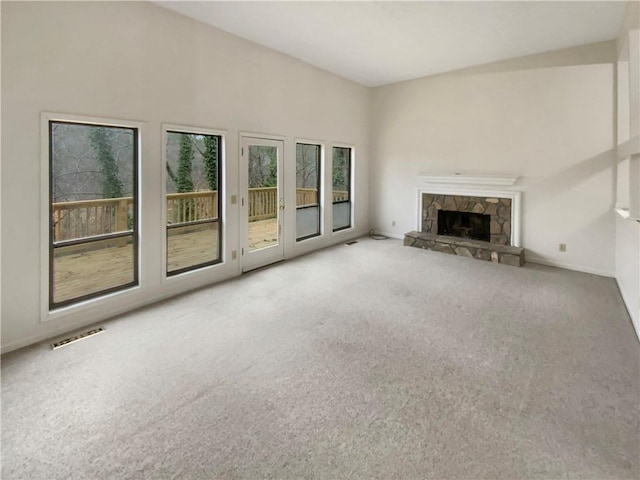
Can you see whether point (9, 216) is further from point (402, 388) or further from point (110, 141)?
point (402, 388)

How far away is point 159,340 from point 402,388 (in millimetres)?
2059

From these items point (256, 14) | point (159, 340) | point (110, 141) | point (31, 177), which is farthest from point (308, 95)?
point (159, 340)

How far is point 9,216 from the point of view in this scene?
8.87 ft

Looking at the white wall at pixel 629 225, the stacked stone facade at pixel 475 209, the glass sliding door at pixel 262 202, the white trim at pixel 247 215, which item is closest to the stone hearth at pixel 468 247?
the stacked stone facade at pixel 475 209

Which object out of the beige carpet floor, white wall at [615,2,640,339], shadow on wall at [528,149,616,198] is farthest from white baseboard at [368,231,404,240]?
white wall at [615,2,640,339]

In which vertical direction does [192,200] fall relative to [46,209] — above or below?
above

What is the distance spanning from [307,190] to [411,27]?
2890mm

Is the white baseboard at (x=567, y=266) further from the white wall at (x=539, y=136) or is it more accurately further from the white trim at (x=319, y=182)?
the white trim at (x=319, y=182)

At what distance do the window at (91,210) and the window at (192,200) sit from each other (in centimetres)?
43

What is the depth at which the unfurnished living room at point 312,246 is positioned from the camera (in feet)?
6.18

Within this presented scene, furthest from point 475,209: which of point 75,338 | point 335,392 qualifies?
point 75,338

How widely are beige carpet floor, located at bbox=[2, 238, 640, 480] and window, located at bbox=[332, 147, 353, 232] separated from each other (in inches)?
128

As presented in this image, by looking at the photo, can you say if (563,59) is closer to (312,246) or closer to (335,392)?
(312,246)

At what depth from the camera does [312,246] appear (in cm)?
611
